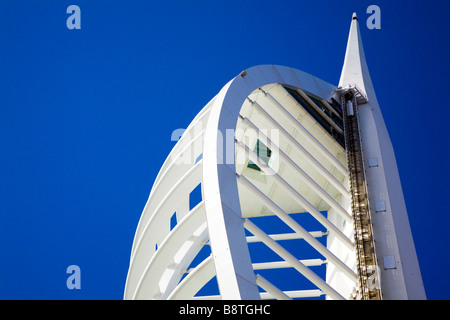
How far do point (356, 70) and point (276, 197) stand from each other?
312 inches

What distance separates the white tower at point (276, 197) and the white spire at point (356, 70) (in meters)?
0.09

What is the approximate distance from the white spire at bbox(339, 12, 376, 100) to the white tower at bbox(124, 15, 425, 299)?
0.31 ft

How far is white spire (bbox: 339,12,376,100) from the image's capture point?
28.4 meters

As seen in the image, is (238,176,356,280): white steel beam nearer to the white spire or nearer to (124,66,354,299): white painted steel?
(124,66,354,299): white painted steel

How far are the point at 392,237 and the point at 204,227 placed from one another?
6525 mm

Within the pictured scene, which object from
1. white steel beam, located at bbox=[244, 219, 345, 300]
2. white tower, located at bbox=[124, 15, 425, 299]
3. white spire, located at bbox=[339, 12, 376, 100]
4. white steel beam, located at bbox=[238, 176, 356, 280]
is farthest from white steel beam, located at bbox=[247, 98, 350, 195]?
white spire, located at bbox=[339, 12, 376, 100]

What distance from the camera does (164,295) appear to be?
1723 cm

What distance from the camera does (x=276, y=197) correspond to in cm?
2725

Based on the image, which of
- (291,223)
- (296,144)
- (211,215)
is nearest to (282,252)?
(291,223)

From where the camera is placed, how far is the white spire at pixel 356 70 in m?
28.4

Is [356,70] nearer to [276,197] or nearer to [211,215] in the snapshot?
[276,197]
